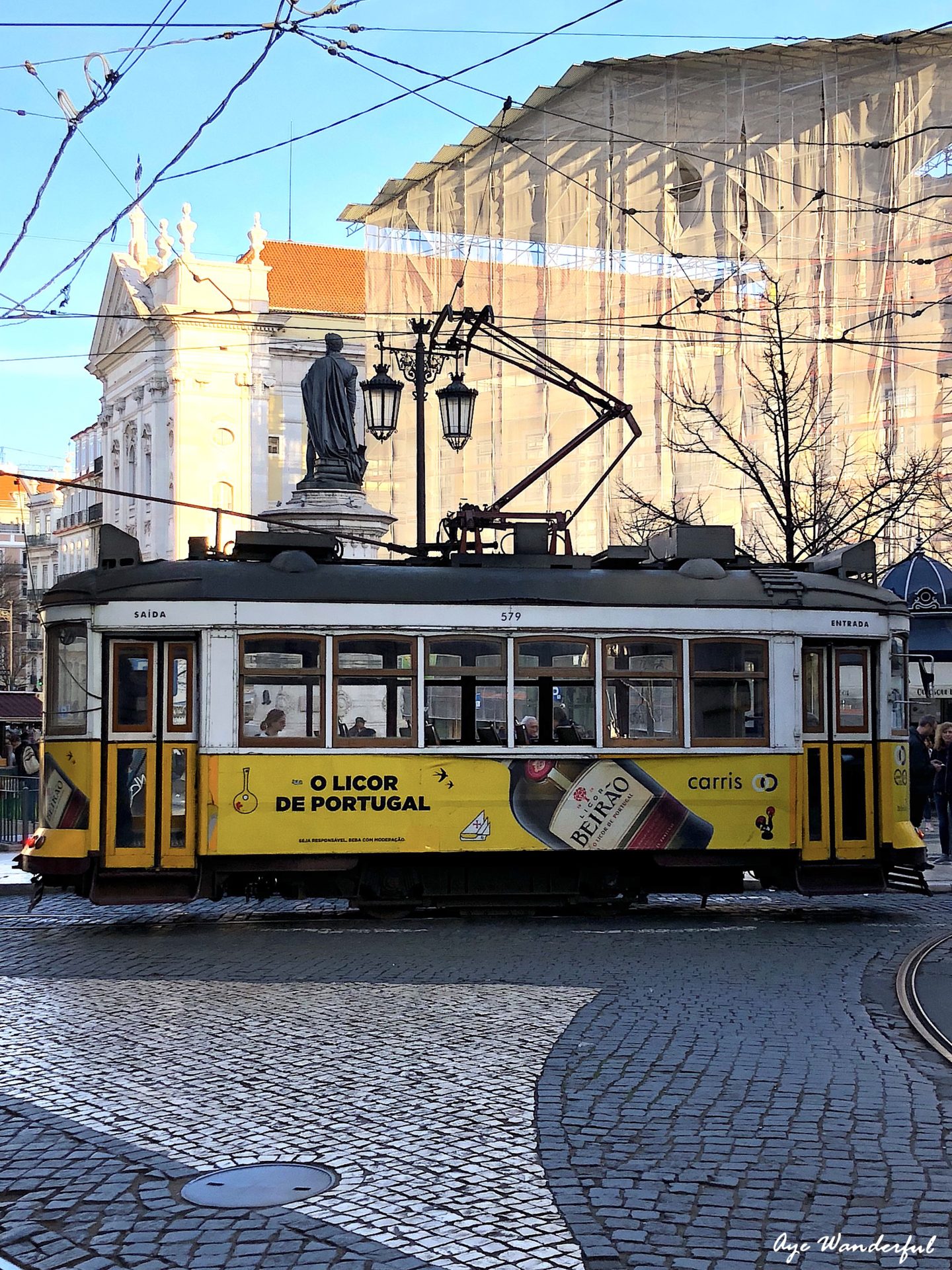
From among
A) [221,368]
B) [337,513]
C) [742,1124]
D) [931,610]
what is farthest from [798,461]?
[221,368]

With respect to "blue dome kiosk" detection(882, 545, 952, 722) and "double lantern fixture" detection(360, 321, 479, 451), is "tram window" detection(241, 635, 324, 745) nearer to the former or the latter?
"double lantern fixture" detection(360, 321, 479, 451)

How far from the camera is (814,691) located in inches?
536

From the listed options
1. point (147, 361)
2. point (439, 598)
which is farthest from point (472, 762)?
point (147, 361)

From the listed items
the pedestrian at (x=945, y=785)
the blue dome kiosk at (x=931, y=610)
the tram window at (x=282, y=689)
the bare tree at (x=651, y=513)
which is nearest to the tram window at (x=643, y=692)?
the tram window at (x=282, y=689)

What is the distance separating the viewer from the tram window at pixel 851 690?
1368 centimetres

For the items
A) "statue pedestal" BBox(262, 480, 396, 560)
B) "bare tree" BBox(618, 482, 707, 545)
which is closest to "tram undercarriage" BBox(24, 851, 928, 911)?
"statue pedestal" BBox(262, 480, 396, 560)

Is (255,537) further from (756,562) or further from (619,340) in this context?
(619,340)

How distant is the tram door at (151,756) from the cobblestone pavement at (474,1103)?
115 centimetres

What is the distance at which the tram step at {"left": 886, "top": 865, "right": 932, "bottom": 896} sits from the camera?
13359 millimetres

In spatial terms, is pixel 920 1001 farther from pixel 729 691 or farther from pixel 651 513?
pixel 651 513

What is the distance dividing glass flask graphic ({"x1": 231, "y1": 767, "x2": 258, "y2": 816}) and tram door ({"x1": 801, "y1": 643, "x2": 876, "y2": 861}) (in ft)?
15.2

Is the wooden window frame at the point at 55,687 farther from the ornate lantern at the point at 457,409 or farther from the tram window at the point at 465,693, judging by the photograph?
the ornate lantern at the point at 457,409

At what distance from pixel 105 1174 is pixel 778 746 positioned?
339 inches

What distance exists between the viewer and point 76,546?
328 ft
